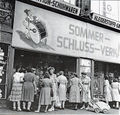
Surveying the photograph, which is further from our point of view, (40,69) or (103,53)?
(103,53)

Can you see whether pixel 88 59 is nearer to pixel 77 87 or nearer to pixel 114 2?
pixel 77 87

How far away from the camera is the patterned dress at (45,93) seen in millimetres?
8984

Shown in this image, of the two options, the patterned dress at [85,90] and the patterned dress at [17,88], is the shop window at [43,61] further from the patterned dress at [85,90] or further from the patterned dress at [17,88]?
the patterned dress at [17,88]

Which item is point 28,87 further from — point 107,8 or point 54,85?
point 107,8

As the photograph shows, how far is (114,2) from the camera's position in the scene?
14.1 m

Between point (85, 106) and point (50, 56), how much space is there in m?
2.99

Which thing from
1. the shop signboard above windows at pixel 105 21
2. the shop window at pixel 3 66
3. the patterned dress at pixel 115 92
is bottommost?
the patterned dress at pixel 115 92

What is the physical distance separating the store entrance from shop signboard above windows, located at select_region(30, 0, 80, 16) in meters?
2.31

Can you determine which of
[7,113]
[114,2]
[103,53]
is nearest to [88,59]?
[103,53]

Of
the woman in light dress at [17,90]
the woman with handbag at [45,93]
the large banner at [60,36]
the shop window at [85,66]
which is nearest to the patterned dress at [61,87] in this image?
the woman with handbag at [45,93]

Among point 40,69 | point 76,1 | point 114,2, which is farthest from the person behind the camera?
point 114,2

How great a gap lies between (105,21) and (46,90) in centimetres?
586

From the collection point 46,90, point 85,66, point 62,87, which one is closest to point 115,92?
point 85,66

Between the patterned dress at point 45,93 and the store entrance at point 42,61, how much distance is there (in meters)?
2.04
